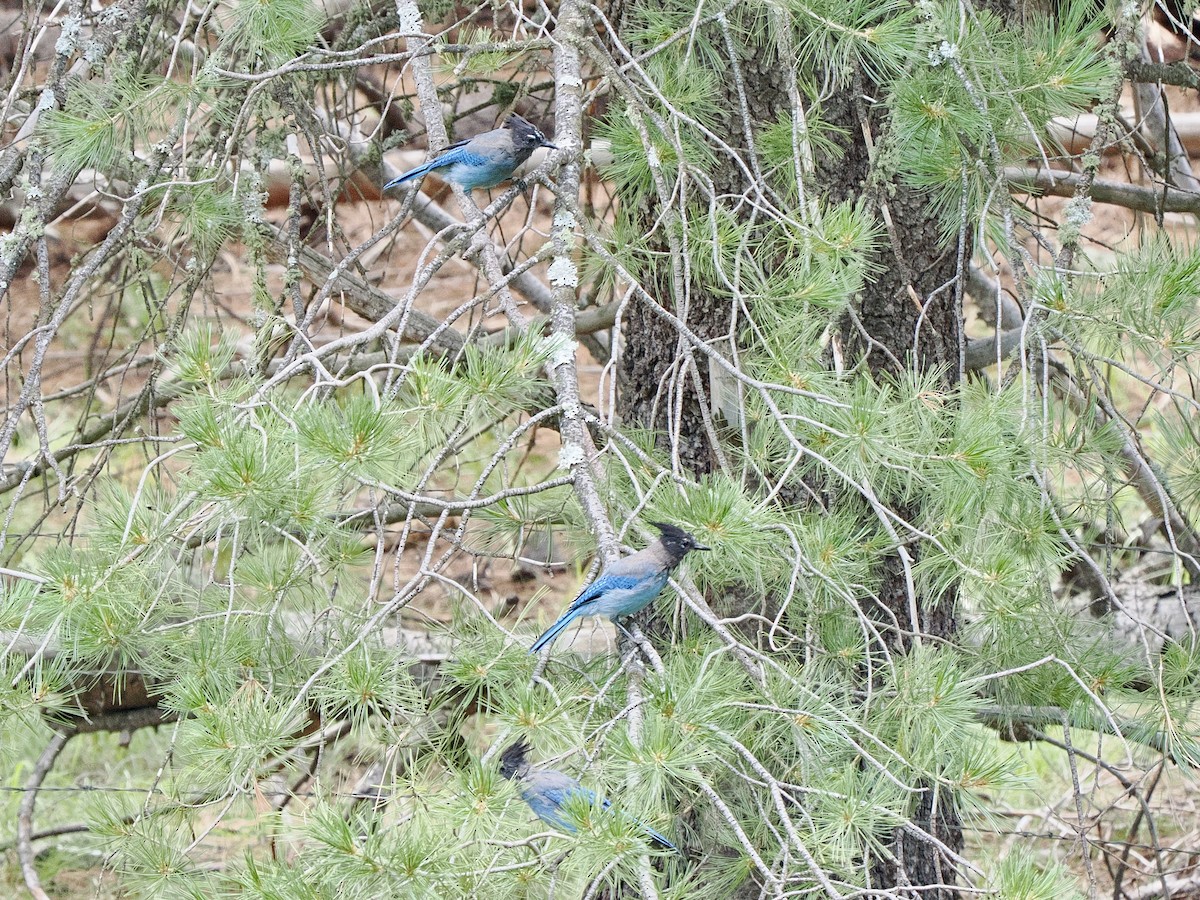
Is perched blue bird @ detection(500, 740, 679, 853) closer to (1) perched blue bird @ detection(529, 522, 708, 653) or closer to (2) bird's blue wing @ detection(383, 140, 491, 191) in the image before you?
(1) perched blue bird @ detection(529, 522, 708, 653)

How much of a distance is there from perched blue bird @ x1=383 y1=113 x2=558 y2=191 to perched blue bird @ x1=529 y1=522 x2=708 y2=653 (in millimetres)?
891

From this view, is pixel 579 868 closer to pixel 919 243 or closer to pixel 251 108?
pixel 251 108

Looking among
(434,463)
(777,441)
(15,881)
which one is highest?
(434,463)

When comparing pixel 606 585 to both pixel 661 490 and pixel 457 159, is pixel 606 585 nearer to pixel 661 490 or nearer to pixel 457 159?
pixel 661 490

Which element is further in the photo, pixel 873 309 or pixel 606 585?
pixel 873 309

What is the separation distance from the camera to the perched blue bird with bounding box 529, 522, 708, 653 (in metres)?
1.47

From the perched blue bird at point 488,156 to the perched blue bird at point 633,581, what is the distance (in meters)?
0.89

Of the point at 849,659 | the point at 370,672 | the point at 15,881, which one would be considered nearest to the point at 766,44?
the point at 849,659

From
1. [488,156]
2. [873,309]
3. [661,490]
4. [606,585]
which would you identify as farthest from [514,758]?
[873,309]

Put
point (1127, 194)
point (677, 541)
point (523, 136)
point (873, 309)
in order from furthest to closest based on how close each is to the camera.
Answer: point (1127, 194) < point (873, 309) < point (523, 136) < point (677, 541)

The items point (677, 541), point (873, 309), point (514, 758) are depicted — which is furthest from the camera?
point (873, 309)

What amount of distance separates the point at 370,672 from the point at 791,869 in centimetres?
51

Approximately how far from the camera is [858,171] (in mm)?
2410

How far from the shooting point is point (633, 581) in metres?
1.50
